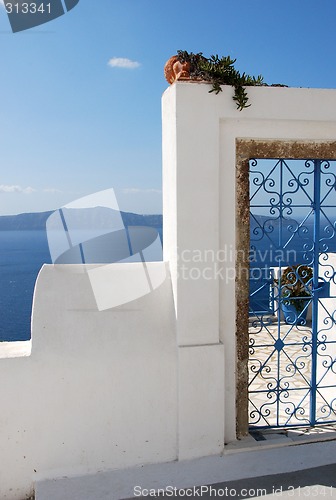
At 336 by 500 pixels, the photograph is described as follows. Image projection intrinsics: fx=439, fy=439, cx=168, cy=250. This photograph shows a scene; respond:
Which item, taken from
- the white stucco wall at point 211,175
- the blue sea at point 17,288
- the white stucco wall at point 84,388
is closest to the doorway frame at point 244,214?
the white stucco wall at point 211,175

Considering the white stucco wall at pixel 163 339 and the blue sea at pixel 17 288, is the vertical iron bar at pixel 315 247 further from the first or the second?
the blue sea at pixel 17 288

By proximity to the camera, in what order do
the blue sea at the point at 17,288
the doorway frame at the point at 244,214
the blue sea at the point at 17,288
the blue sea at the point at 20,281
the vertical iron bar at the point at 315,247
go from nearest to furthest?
the doorway frame at the point at 244,214
the vertical iron bar at the point at 315,247
the blue sea at the point at 20,281
the blue sea at the point at 17,288
the blue sea at the point at 17,288

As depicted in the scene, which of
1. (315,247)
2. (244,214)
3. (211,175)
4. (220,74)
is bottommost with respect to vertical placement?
(315,247)

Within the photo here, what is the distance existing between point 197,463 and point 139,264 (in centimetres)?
158

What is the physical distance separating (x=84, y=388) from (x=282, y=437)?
1.68 metres

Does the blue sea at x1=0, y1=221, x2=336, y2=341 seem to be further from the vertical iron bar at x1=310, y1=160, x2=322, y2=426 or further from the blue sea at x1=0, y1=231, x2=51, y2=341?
the vertical iron bar at x1=310, y1=160, x2=322, y2=426

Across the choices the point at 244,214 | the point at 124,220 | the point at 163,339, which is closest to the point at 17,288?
the point at 124,220

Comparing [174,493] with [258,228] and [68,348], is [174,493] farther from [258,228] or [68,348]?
[258,228]

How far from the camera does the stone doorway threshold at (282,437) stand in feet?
11.4

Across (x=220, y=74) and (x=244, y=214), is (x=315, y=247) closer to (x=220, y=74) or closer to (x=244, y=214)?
(x=244, y=214)

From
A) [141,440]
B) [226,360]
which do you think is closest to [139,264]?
[226,360]

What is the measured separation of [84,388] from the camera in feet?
10.5

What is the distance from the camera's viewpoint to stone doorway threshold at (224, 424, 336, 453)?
3.46 metres

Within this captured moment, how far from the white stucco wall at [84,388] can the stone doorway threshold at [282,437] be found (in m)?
0.55
